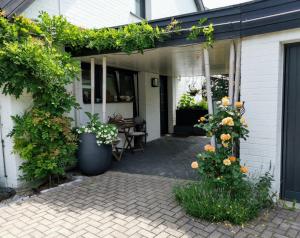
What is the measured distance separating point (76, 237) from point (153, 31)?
→ 10.1ft

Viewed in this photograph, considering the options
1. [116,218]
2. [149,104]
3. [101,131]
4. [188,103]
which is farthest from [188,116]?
[116,218]

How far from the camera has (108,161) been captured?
4.84 m

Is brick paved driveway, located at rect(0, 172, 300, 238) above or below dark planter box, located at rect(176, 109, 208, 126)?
below

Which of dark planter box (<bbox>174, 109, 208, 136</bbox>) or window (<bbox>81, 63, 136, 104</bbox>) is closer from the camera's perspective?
window (<bbox>81, 63, 136, 104</bbox>)

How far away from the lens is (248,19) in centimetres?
333

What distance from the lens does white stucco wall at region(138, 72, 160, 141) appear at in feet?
25.4

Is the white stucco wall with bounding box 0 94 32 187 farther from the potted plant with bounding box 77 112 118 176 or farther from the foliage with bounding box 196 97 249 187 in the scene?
the foliage with bounding box 196 97 249 187

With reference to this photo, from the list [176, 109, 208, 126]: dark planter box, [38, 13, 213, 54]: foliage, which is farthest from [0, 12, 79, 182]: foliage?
[176, 109, 208, 126]: dark planter box

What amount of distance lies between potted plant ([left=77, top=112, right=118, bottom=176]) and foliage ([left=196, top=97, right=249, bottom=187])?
2.03 m

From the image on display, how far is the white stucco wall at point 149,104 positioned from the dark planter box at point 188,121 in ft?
4.14

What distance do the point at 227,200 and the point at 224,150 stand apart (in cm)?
60

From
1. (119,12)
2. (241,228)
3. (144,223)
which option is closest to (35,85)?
(144,223)

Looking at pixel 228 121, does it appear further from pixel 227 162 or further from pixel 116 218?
pixel 116 218

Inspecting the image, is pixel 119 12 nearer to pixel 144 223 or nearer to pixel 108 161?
pixel 108 161
